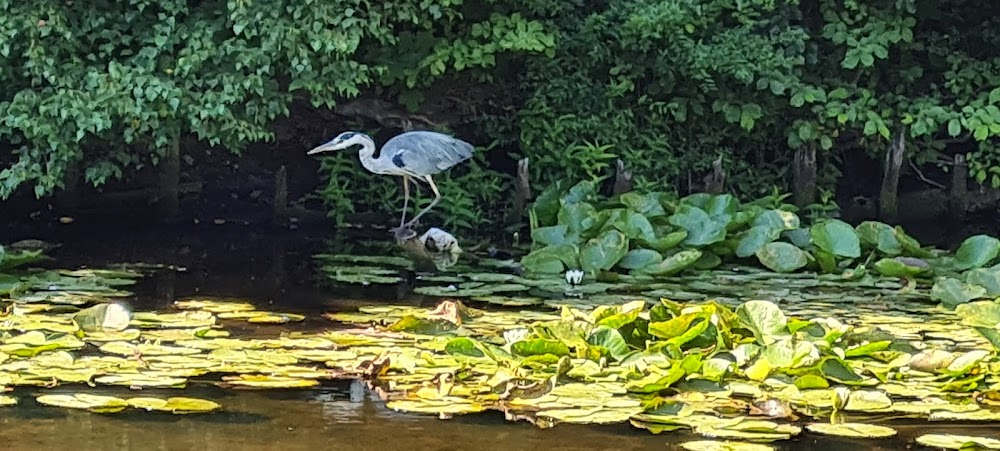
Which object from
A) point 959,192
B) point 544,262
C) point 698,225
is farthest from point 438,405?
point 959,192

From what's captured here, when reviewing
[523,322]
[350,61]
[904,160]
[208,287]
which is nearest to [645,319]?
[523,322]

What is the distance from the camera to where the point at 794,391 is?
3.61 meters

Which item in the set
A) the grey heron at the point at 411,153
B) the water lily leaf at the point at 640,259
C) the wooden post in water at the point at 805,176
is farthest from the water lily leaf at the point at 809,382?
the wooden post in water at the point at 805,176

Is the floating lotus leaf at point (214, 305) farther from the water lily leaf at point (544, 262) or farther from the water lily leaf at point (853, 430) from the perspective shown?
the water lily leaf at point (853, 430)

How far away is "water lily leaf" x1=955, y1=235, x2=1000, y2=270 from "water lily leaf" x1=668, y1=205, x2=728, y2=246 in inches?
44.8

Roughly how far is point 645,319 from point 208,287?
2202 millimetres

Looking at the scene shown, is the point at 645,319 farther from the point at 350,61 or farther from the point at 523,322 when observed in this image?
the point at 350,61

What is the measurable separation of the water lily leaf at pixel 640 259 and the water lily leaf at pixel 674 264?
41 mm

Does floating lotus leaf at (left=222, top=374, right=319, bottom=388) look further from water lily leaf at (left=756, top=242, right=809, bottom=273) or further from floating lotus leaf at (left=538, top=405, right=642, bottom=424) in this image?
water lily leaf at (left=756, top=242, right=809, bottom=273)

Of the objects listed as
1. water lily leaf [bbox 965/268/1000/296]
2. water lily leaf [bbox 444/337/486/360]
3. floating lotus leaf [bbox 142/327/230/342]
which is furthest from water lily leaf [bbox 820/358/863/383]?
floating lotus leaf [bbox 142/327/230/342]

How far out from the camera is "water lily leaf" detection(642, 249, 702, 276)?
5961 millimetres

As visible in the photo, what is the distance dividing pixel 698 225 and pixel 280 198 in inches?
126

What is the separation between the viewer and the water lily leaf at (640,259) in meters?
6.07

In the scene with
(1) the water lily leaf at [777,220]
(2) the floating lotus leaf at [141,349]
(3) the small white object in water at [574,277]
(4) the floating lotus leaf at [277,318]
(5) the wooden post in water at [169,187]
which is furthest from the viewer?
(5) the wooden post in water at [169,187]
